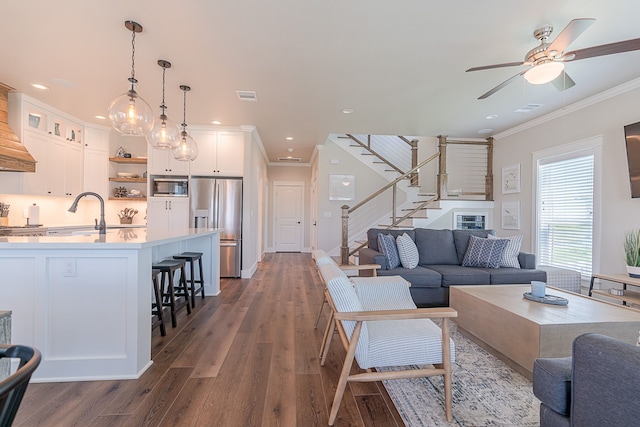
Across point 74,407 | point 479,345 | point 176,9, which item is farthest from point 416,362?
point 176,9

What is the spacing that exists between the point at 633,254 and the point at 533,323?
2387 mm

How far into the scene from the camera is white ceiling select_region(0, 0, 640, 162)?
2223mm

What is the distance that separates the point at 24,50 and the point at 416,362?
4303 millimetres

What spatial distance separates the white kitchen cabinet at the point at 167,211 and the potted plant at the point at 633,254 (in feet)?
19.7

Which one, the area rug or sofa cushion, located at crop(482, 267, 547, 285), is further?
sofa cushion, located at crop(482, 267, 547, 285)

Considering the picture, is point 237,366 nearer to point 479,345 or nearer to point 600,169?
point 479,345

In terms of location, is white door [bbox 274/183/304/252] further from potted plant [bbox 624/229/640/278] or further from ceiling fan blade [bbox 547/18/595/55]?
ceiling fan blade [bbox 547/18/595/55]

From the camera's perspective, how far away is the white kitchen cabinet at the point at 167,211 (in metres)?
5.04

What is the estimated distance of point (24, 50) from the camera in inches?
110

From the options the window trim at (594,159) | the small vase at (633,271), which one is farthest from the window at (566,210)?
the small vase at (633,271)

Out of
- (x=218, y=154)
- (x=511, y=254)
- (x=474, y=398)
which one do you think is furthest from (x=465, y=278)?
(x=218, y=154)

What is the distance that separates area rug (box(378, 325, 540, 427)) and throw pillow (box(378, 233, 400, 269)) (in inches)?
59.6

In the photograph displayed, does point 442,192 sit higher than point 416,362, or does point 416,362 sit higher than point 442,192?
point 442,192

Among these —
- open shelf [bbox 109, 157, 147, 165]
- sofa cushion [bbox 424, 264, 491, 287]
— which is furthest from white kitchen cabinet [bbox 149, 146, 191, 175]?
sofa cushion [bbox 424, 264, 491, 287]
